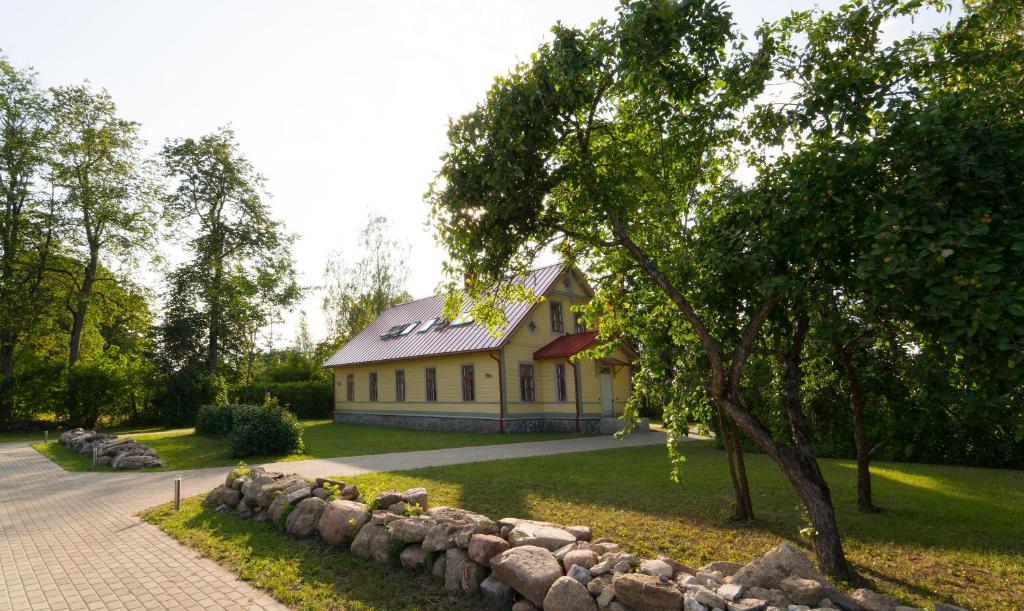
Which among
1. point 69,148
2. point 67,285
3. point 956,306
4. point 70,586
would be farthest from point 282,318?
point 956,306

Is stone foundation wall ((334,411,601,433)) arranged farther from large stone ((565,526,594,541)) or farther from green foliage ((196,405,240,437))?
large stone ((565,526,594,541))

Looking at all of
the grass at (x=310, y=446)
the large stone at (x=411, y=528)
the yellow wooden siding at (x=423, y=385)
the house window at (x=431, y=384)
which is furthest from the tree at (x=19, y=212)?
the large stone at (x=411, y=528)

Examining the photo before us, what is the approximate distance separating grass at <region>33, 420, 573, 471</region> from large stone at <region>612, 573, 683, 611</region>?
12091 mm

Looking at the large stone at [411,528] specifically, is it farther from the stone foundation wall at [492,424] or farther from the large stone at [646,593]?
the stone foundation wall at [492,424]

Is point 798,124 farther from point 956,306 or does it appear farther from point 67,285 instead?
point 67,285

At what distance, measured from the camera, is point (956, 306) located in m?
3.26

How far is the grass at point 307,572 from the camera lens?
15.7 ft

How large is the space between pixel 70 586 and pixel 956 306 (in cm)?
774

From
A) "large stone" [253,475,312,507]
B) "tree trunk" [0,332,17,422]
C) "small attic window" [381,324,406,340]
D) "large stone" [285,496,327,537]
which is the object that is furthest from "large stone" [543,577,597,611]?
"tree trunk" [0,332,17,422]

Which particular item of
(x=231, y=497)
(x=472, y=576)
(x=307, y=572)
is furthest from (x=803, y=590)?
(x=231, y=497)

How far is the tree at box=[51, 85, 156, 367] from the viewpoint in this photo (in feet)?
89.7

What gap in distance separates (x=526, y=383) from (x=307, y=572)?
54.2 ft

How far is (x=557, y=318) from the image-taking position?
2378cm

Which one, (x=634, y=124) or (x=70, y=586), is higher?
(x=634, y=124)
